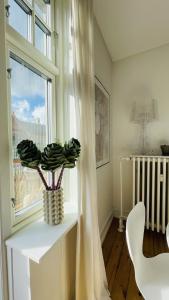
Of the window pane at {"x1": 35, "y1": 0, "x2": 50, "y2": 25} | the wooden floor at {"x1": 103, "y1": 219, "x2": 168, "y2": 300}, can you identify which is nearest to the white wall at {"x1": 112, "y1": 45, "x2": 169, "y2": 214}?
the wooden floor at {"x1": 103, "y1": 219, "x2": 168, "y2": 300}

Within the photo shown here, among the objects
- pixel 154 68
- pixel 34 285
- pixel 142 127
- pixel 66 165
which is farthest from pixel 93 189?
pixel 154 68

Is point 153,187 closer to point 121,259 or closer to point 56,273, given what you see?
point 121,259

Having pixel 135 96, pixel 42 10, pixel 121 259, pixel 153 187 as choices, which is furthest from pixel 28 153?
pixel 135 96

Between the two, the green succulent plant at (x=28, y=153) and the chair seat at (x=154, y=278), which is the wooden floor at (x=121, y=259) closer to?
the chair seat at (x=154, y=278)

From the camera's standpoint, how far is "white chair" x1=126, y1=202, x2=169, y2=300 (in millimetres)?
980

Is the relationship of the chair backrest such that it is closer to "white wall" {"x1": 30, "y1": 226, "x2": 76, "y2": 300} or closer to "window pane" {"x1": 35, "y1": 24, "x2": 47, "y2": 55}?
"white wall" {"x1": 30, "y1": 226, "x2": 76, "y2": 300}

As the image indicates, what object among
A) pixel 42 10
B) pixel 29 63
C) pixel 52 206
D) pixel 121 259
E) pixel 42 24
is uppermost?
pixel 42 10

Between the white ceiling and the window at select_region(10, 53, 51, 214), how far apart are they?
1.11 metres

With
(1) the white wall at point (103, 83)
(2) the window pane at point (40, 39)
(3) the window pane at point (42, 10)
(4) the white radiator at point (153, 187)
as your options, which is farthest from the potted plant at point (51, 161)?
(4) the white radiator at point (153, 187)

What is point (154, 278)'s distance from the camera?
1108mm

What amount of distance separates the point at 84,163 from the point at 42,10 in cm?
109

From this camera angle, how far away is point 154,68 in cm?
258

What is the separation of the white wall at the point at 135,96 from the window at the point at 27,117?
63.8 inches

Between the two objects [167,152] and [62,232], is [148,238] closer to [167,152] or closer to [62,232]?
[167,152]
